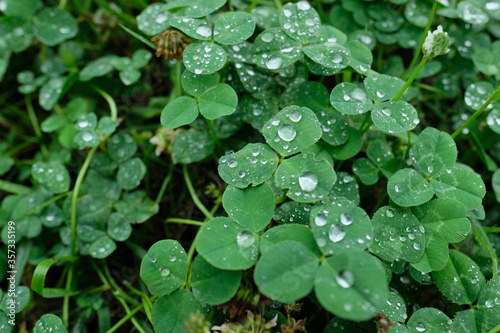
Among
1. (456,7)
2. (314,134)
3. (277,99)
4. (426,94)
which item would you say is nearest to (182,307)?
(314,134)

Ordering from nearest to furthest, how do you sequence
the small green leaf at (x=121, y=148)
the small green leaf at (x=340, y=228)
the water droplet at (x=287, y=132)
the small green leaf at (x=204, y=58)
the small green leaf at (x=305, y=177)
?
the small green leaf at (x=340, y=228) → the small green leaf at (x=305, y=177) → the water droplet at (x=287, y=132) → the small green leaf at (x=204, y=58) → the small green leaf at (x=121, y=148)

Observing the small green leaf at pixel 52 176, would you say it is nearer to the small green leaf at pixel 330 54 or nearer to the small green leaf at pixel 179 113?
the small green leaf at pixel 179 113

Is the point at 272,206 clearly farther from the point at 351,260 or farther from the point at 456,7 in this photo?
the point at 456,7

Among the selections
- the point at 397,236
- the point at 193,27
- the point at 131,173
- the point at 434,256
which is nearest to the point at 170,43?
the point at 193,27

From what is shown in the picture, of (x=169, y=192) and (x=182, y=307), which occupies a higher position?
(x=182, y=307)

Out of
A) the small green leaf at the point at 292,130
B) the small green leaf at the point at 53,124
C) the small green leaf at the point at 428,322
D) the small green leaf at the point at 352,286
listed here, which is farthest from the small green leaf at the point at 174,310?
the small green leaf at the point at 53,124

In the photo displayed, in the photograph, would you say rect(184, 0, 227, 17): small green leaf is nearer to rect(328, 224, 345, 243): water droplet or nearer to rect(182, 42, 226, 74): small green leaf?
rect(182, 42, 226, 74): small green leaf
